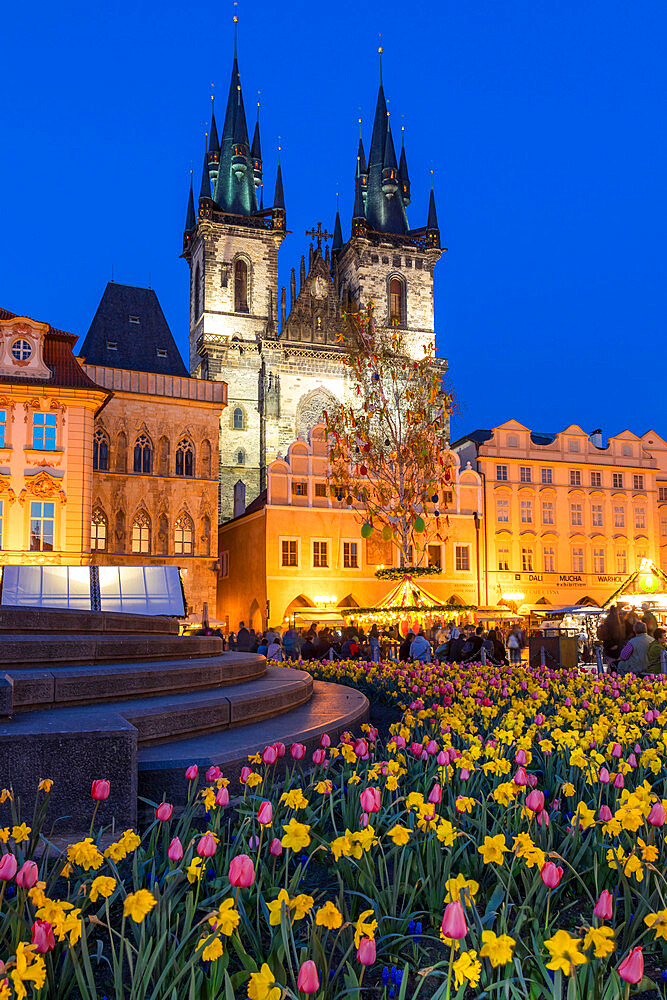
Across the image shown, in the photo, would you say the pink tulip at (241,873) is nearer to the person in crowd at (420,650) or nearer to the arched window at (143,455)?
the person in crowd at (420,650)

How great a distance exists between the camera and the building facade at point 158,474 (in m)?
40.5

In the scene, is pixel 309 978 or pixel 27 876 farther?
pixel 27 876

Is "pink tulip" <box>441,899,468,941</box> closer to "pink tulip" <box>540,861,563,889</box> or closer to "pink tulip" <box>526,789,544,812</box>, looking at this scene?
"pink tulip" <box>540,861,563,889</box>

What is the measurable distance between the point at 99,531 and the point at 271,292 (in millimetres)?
26386

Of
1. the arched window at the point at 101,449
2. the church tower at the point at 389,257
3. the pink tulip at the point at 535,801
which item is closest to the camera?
the pink tulip at the point at 535,801

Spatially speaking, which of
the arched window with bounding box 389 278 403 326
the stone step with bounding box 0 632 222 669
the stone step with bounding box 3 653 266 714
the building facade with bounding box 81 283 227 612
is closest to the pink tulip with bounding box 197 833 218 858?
the stone step with bounding box 3 653 266 714

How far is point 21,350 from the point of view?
35.1 metres

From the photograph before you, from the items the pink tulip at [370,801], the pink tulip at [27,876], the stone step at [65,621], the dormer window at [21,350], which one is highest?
the dormer window at [21,350]

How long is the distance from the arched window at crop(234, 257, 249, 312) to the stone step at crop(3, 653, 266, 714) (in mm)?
54075

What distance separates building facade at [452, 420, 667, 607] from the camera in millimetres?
49312

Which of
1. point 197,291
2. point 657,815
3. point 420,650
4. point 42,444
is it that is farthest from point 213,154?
point 657,815

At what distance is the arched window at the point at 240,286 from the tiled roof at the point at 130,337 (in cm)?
1338

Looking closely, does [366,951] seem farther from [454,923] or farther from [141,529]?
[141,529]

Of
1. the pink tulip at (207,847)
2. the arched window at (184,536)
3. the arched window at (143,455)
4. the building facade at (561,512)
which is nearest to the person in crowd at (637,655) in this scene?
the pink tulip at (207,847)
